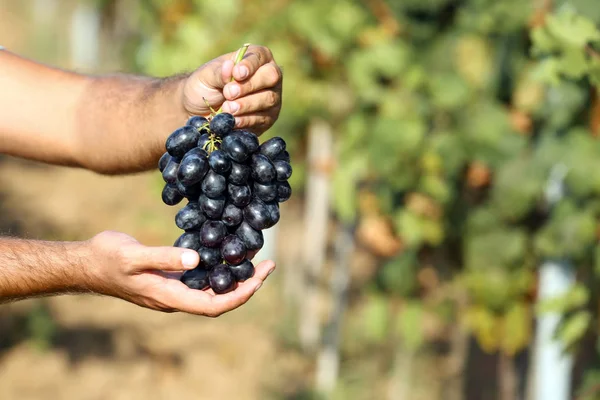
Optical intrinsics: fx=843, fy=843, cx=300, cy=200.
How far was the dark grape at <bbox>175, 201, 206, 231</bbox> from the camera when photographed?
5.51ft

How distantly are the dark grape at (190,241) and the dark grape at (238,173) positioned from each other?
0.45 feet

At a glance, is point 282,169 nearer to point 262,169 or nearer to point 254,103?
point 262,169

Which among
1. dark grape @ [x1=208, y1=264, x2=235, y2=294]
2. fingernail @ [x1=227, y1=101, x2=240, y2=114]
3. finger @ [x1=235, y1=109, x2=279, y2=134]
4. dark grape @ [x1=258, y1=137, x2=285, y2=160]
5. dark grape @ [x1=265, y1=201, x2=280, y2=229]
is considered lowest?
dark grape @ [x1=208, y1=264, x2=235, y2=294]

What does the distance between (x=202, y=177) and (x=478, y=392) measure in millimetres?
3834

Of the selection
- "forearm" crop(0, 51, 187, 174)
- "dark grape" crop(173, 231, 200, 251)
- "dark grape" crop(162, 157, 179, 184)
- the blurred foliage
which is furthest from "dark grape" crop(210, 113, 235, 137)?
the blurred foliage

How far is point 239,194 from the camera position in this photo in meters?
1.68

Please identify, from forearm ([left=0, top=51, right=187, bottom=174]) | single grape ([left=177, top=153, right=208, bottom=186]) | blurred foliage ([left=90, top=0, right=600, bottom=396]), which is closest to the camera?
single grape ([left=177, top=153, right=208, bottom=186])

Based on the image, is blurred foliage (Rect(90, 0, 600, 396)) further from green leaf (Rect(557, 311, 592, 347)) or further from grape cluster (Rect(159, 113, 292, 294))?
grape cluster (Rect(159, 113, 292, 294))

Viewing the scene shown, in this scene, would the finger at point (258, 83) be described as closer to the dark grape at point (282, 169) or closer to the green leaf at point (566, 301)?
the dark grape at point (282, 169)

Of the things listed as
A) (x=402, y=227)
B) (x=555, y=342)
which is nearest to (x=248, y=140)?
(x=555, y=342)

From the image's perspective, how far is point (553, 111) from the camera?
2910 mm

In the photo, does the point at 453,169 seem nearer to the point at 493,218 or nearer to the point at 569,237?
the point at 493,218

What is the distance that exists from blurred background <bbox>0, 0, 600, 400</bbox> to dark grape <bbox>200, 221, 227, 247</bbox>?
99 cm

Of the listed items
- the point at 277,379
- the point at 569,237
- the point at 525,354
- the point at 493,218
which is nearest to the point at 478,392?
the point at 525,354
